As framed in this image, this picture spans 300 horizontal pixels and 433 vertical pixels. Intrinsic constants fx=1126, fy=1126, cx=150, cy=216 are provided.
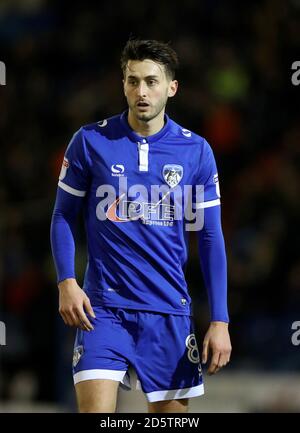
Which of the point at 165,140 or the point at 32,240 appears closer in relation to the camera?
the point at 165,140

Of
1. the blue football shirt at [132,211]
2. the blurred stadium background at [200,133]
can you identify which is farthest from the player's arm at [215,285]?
the blurred stadium background at [200,133]

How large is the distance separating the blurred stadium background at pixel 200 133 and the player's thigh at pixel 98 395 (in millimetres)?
3038

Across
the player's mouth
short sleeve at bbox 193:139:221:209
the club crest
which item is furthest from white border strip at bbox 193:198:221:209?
the player's mouth

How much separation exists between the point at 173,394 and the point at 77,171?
114 cm

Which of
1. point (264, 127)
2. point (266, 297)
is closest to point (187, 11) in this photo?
point (264, 127)

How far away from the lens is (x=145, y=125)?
5383 mm

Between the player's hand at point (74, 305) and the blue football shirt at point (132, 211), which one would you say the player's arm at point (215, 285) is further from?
the player's hand at point (74, 305)

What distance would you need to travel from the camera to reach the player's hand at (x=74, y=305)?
199 inches

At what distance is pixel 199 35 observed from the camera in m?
12.4

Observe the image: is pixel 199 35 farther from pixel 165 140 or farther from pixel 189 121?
pixel 165 140

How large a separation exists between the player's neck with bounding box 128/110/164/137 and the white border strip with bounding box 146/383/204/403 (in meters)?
1.22

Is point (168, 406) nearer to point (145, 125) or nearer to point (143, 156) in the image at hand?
point (143, 156)

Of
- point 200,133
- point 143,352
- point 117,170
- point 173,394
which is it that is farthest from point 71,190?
point 200,133
